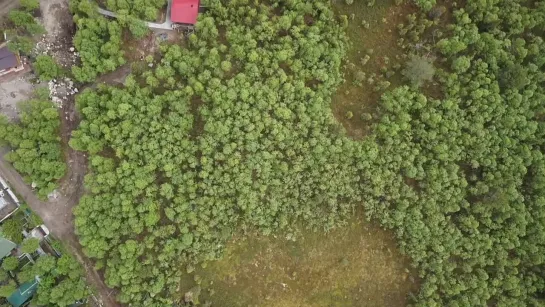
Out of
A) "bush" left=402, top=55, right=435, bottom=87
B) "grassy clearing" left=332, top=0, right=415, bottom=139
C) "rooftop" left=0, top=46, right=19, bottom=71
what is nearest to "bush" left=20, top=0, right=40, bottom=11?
"rooftop" left=0, top=46, right=19, bottom=71

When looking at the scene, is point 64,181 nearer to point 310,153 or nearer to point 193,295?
point 193,295

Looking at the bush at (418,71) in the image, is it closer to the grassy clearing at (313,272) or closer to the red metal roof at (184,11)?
the grassy clearing at (313,272)

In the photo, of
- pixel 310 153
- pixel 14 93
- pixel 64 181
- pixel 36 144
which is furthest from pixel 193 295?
pixel 14 93

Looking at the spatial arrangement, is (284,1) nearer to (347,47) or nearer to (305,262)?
(347,47)

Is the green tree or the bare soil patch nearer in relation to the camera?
the green tree

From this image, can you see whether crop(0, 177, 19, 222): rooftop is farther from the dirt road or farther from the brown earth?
the dirt road

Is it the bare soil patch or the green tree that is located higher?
the bare soil patch
